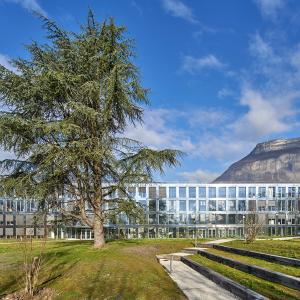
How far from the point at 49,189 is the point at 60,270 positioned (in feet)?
19.1

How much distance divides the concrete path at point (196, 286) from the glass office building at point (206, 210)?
180 ft

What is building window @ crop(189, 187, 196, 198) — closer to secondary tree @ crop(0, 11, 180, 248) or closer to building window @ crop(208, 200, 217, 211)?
building window @ crop(208, 200, 217, 211)

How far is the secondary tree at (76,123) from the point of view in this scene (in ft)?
70.5

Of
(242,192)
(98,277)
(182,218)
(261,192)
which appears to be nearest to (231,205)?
(242,192)

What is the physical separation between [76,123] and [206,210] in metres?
54.1

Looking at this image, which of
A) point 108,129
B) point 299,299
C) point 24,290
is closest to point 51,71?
point 108,129

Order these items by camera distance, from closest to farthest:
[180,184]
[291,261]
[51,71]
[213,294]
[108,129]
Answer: [213,294] < [291,261] < [51,71] < [108,129] < [180,184]

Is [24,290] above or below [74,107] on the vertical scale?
below

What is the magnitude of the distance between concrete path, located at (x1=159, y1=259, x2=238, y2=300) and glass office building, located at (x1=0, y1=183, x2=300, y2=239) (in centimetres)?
5489

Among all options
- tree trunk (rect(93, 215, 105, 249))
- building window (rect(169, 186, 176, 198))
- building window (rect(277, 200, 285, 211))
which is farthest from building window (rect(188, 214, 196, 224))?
tree trunk (rect(93, 215, 105, 249))

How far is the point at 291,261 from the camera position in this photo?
1459 centimetres

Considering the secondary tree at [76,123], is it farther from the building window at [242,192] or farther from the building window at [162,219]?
the building window at [242,192]

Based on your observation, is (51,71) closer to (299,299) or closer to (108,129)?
(108,129)

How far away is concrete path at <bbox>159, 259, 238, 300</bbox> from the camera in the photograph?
37.6 ft
